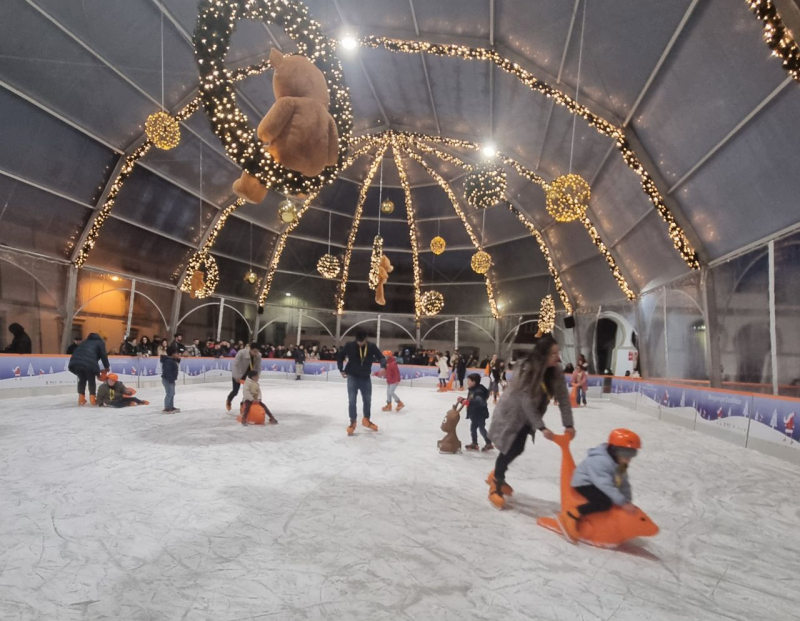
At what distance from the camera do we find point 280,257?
18625mm

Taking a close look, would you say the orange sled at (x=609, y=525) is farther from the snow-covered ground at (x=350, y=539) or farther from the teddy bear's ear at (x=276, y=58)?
the teddy bear's ear at (x=276, y=58)

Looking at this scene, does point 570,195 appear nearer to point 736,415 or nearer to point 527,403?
point 736,415

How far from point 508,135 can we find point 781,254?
7.29 meters

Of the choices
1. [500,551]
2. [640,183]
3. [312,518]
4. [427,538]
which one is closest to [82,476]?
[312,518]

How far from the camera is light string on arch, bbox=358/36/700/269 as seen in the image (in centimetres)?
907

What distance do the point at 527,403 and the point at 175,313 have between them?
1531 cm

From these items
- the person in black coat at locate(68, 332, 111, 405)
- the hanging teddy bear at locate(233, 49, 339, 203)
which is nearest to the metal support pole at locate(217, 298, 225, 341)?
the person in black coat at locate(68, 332, 111, 405)

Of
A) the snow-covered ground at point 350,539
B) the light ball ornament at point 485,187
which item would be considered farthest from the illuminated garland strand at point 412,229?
the snow-covered ground at point 350,539

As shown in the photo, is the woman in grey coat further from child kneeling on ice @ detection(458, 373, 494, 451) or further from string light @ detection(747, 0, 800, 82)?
string light @ detection(747, 0, 800, 82)

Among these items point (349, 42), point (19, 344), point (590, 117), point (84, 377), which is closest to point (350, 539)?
point (84, 377)

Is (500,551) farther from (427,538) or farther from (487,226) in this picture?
(487,226)

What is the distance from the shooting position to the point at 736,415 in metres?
6.61

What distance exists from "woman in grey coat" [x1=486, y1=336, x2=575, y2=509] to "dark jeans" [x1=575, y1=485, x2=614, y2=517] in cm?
45

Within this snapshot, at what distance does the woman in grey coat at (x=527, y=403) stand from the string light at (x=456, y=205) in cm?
1372
